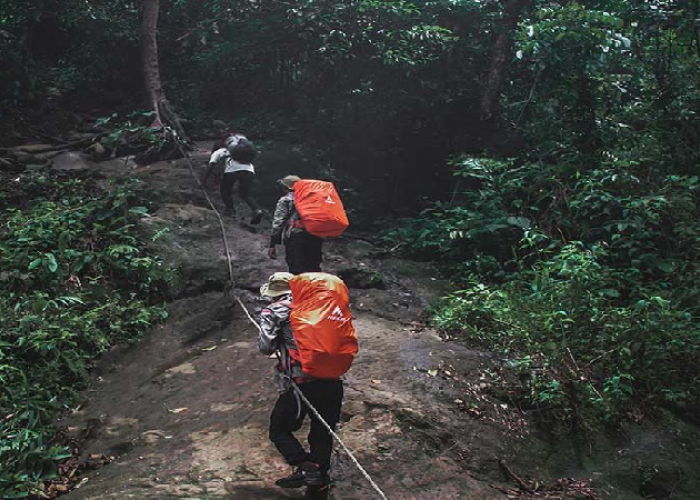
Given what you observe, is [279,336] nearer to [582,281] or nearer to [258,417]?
[258,417]

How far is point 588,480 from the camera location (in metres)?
5.00

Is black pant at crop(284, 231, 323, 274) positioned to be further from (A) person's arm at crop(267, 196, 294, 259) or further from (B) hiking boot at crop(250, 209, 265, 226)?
(B) hiking boot at crop(250, 209, 265, 226)

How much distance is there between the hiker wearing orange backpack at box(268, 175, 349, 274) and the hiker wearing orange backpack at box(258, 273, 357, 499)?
223 cm

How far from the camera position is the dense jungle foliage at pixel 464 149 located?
6.37 meters

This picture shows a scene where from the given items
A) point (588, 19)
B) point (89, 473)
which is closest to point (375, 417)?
point (89, 473)

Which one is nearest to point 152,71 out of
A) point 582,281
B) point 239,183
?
point 239,183

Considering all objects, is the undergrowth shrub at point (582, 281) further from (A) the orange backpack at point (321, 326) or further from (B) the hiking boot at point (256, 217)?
(B) the hiking boot at point (256, 217)

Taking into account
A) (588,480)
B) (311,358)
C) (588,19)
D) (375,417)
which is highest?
(588,19)

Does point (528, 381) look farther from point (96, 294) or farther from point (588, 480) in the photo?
point (96, 294)

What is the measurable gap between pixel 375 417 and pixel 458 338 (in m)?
2.23

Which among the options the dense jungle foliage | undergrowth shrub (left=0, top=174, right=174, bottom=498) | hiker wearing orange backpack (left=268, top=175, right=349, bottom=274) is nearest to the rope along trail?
hiker wearing orange backpack (left=268, top=175, right=349, bottom=274)

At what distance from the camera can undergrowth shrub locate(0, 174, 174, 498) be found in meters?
4.97

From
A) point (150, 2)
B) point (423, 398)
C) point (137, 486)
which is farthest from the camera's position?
point (150, 2)

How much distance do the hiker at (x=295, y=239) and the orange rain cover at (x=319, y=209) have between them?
0.30 meters
